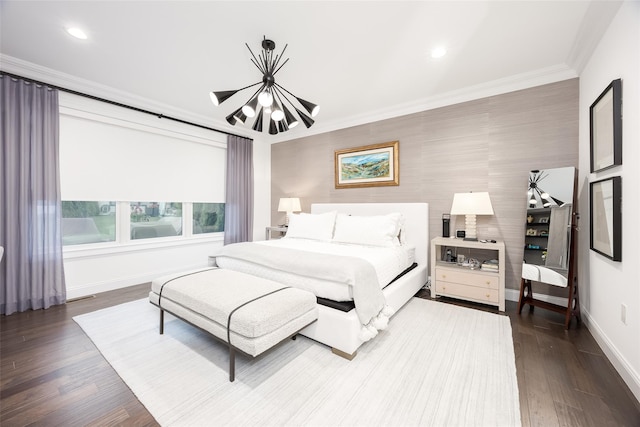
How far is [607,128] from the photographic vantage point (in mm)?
2033

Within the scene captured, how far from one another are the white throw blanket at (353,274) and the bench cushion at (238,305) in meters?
0.26

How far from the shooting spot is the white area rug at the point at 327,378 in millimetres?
1456

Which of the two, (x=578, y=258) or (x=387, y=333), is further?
(x=578, y=258)

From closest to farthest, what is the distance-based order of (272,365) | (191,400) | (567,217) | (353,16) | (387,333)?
1. (191,400)
2. (272,365)
3. (353,16)
4. (387,333)
5. (567,217)

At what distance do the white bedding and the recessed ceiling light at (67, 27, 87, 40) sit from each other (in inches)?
97.1

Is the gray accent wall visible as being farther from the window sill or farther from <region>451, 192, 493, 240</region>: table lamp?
the window sill

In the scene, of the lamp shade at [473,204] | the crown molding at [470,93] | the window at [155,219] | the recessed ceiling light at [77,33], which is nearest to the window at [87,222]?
the window at [155,219]

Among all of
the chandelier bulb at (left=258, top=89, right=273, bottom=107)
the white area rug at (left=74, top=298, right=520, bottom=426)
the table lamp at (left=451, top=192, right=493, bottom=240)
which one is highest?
the chandelier bulb at (left=258, top=89, right=273, bottom=107)

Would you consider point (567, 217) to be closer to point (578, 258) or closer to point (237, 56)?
point (578, 258)

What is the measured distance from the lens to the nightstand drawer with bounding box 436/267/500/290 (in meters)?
2.89

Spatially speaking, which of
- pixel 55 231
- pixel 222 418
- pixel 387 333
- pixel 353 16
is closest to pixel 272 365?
pixel 222 418

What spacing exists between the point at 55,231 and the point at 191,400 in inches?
110

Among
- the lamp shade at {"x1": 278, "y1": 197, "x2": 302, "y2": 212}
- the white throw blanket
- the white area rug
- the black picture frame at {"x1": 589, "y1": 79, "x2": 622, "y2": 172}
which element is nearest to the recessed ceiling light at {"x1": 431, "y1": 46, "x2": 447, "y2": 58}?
the black picture frame at {"x1": 589, "y1": 79, "x2": 622, "y2": 172}

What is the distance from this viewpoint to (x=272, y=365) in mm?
1908
